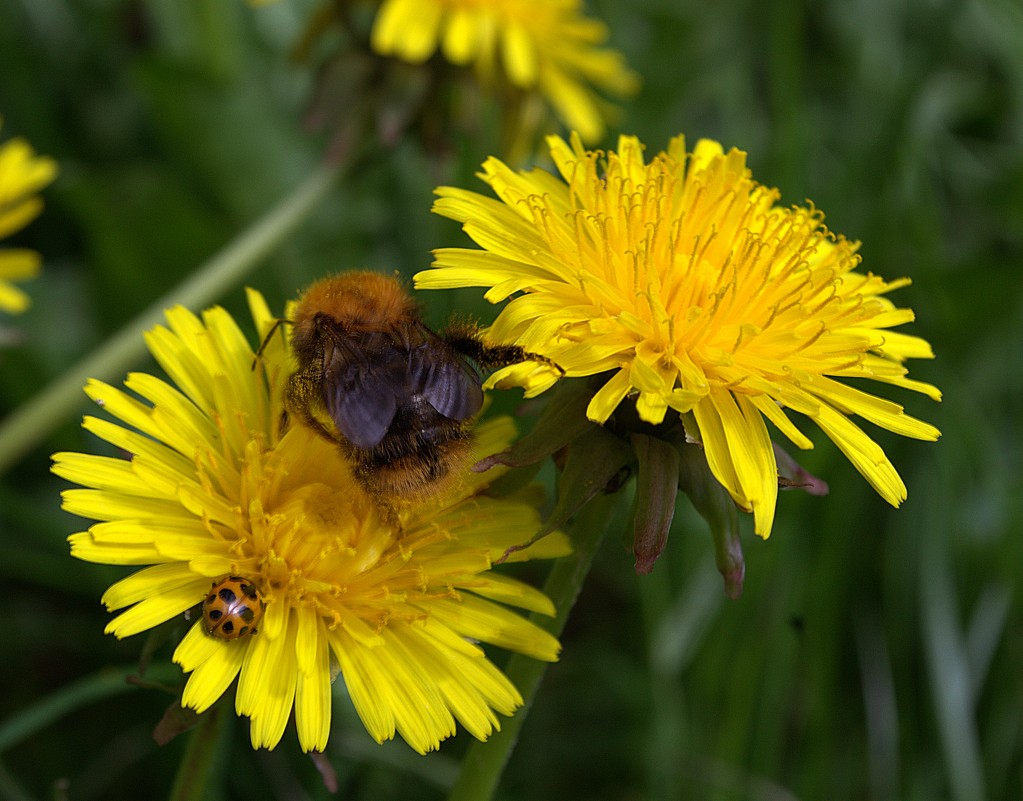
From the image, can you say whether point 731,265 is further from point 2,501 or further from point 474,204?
point 2,501

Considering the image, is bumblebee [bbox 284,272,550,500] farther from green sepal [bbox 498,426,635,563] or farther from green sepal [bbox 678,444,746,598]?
green sepal [bbox 678,444,746,598]

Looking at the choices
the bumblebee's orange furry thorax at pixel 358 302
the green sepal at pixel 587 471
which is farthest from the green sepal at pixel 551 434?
the bumblebee's orange furry thorax at pixel 358 302

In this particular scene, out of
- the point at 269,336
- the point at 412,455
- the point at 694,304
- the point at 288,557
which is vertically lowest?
the point at 288,557

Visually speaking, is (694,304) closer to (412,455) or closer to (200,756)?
(412,455)

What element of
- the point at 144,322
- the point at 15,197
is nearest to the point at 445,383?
the point at 144,322

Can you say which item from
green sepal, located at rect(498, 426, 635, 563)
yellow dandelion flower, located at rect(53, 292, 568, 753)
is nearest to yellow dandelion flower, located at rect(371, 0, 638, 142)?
yellow dandelion flower, located at rect(53, 292, 568, 753)

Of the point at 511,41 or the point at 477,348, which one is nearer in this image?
the point at 477,348

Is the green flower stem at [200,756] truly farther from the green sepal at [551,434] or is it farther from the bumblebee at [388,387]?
the green sepal at [551,434]
